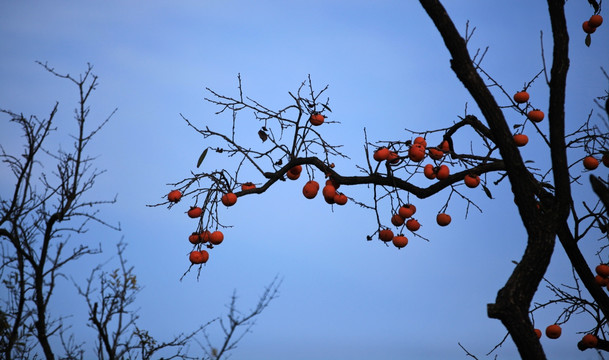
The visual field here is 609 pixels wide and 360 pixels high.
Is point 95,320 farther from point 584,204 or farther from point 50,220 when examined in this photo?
point 584,204

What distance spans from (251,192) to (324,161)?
1.62ft

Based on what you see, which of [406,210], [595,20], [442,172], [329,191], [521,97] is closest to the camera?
[329,191]

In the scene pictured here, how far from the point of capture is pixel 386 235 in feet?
12.1

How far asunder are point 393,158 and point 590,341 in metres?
1.82

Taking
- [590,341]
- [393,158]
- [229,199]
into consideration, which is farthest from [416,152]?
[590,341]

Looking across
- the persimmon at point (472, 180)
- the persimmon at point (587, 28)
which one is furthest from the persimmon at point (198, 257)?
the persimmon at point (587, 28)

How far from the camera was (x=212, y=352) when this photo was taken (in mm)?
4113

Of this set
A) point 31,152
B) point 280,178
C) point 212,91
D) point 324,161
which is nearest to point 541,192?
point 324,161

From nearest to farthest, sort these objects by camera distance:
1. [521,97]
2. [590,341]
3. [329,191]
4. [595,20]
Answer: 1. [329,191]
2. [590,341]
3. [595,20]
4. [521,97]

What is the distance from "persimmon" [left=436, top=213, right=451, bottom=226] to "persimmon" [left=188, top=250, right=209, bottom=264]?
158 cm

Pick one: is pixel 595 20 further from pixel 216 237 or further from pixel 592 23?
pixel 216 237

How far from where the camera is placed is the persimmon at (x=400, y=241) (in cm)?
370

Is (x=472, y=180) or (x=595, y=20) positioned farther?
(x=595, y=20)

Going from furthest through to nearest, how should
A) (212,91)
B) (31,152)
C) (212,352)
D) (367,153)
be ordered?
(31,152) → (212,352) → (212,91) → (367,153)
